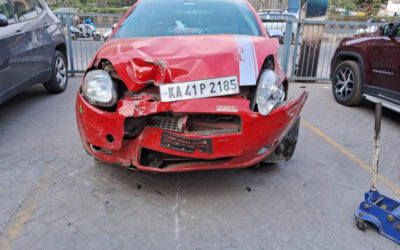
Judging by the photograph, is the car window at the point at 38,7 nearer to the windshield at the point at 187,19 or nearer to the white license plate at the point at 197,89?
the windshield at the point at 187,19

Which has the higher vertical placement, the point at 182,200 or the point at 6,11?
the point at 6,11

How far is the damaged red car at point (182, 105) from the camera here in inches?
102

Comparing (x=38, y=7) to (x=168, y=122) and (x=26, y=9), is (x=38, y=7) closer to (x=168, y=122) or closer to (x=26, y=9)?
(x=26, y=9)

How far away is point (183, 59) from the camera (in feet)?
9.09

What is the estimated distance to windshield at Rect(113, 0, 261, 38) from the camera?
377cm

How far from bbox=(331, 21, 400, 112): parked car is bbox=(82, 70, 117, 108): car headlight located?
4141mm

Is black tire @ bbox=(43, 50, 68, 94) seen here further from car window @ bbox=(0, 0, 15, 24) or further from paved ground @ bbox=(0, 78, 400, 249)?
paved ground @ bbox=(0, 78, 400, 249)

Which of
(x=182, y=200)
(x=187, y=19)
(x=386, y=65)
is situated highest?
(x=187, y=19)

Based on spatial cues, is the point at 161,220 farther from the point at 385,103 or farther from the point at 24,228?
the point at 385,103

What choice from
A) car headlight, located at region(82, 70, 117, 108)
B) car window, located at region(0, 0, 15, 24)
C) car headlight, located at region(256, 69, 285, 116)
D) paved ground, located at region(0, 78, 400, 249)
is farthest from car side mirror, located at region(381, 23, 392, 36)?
car window, located at region(0, 0, 15, 24)

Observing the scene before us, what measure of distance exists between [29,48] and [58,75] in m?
1.41

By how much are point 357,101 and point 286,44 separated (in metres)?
2.46

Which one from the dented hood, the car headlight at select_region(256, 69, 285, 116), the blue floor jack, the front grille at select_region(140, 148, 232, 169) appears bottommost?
the blue floor jack

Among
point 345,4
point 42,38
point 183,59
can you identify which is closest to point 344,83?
point 183,59
